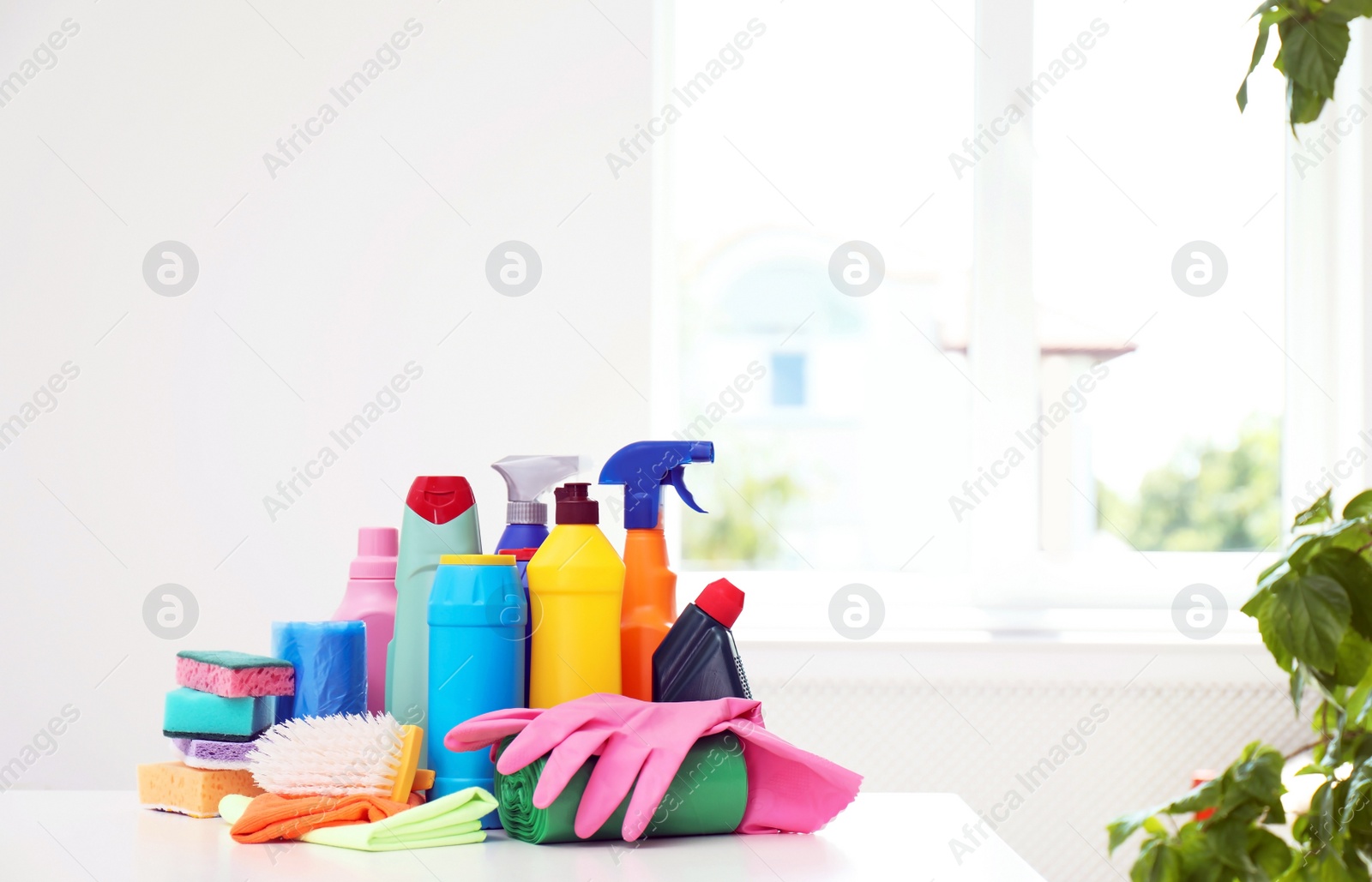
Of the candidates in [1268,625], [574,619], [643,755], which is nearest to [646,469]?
[574,619]

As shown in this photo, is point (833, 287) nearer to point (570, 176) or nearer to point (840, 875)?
point (570, 176)

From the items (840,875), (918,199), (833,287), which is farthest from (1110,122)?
(840,875)

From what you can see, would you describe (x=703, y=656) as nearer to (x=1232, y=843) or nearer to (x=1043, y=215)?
(x=1232, y=843)

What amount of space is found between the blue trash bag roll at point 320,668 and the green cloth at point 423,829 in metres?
0.08

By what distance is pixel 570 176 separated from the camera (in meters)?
1.77

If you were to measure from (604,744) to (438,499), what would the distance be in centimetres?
26

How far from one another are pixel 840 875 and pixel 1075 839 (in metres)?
1.22

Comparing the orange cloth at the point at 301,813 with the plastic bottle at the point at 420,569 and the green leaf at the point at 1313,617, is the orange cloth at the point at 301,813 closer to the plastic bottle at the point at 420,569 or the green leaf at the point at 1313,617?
the plastic bottle at the point at 420,569

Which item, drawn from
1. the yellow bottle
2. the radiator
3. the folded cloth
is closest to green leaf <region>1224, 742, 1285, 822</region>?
the folded cloth

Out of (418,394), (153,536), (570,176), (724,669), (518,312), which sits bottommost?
(724,669)

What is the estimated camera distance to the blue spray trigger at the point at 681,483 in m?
0.86

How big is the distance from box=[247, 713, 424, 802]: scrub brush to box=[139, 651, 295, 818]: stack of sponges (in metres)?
0.03

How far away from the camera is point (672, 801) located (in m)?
0.72

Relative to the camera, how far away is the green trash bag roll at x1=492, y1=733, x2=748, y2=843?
705mm
